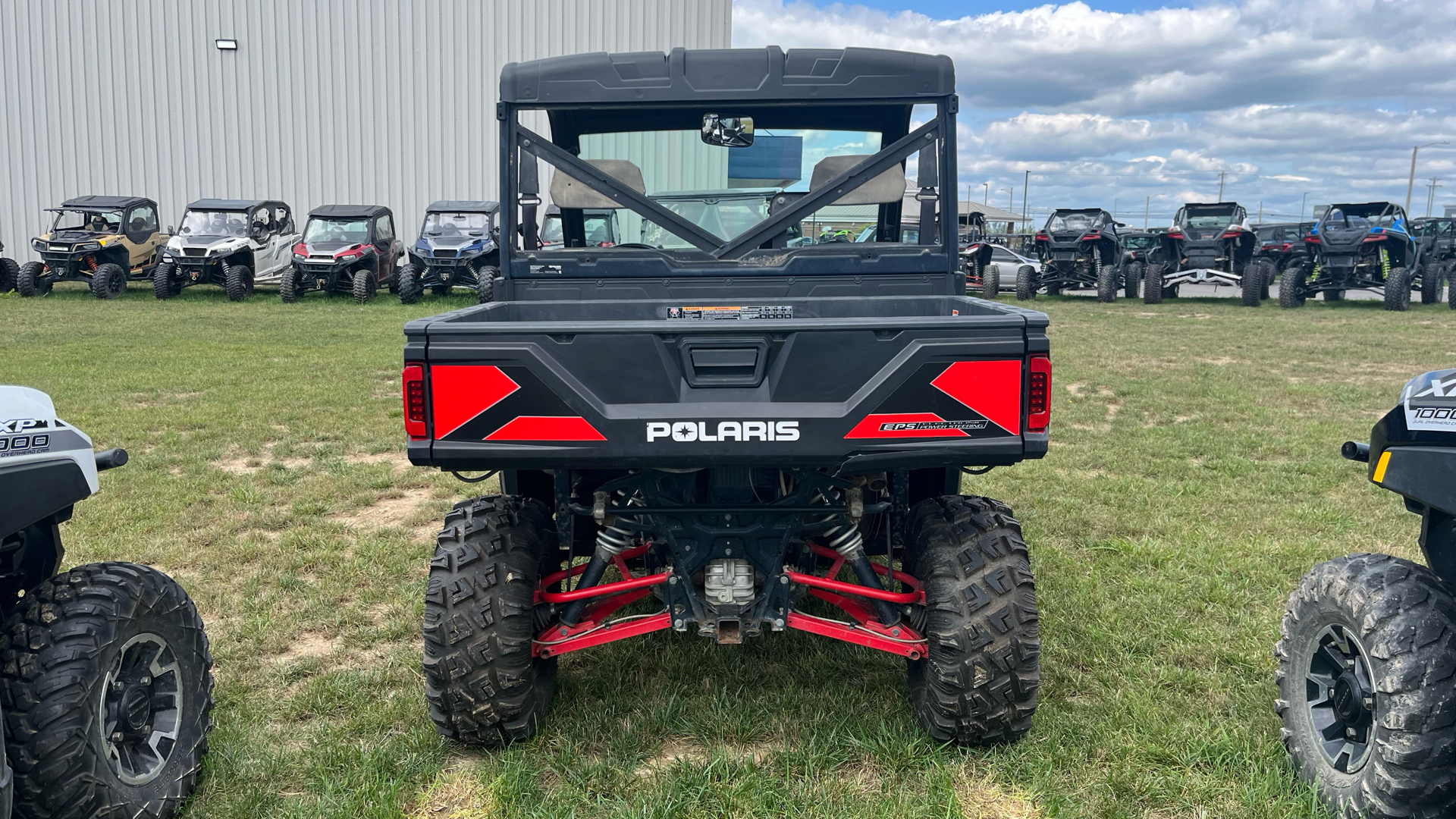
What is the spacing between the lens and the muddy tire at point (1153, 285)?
67.5 feet

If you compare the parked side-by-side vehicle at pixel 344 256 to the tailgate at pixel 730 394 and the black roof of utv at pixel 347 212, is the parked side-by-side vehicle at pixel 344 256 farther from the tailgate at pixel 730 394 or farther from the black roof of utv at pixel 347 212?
the tailgate at pixel 730 394

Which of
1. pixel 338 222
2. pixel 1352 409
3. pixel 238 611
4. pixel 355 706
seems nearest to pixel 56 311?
pixel 338 222

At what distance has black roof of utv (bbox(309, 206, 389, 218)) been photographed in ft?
64.8

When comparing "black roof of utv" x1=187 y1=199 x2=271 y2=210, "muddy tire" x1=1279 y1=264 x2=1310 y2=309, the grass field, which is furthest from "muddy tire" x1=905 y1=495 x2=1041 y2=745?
"black roof of utv" x1=187 y1=199 x2=271 y2=210

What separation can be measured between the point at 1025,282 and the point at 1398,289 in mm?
6512

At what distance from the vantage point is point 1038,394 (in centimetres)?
268

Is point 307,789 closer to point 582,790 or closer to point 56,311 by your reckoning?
point 582,790

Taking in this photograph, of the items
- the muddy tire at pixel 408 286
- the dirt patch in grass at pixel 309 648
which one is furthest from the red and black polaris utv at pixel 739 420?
the muddy tire at pixel 408 286

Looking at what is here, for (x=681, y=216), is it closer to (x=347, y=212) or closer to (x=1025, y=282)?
(x=347, y=212)

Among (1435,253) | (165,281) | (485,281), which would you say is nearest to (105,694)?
(485,281)

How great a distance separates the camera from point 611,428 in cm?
267

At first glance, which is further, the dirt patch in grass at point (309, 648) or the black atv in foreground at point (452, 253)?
the black atv in foreground at point (452, 253)

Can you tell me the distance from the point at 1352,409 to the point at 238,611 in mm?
8425

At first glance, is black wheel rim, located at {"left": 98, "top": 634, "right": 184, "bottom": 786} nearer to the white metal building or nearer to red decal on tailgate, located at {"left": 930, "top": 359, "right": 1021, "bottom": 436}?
red decal on tailgate, located at {"left": 930, "top": 359, "right": 1021, "bottom": 436}
